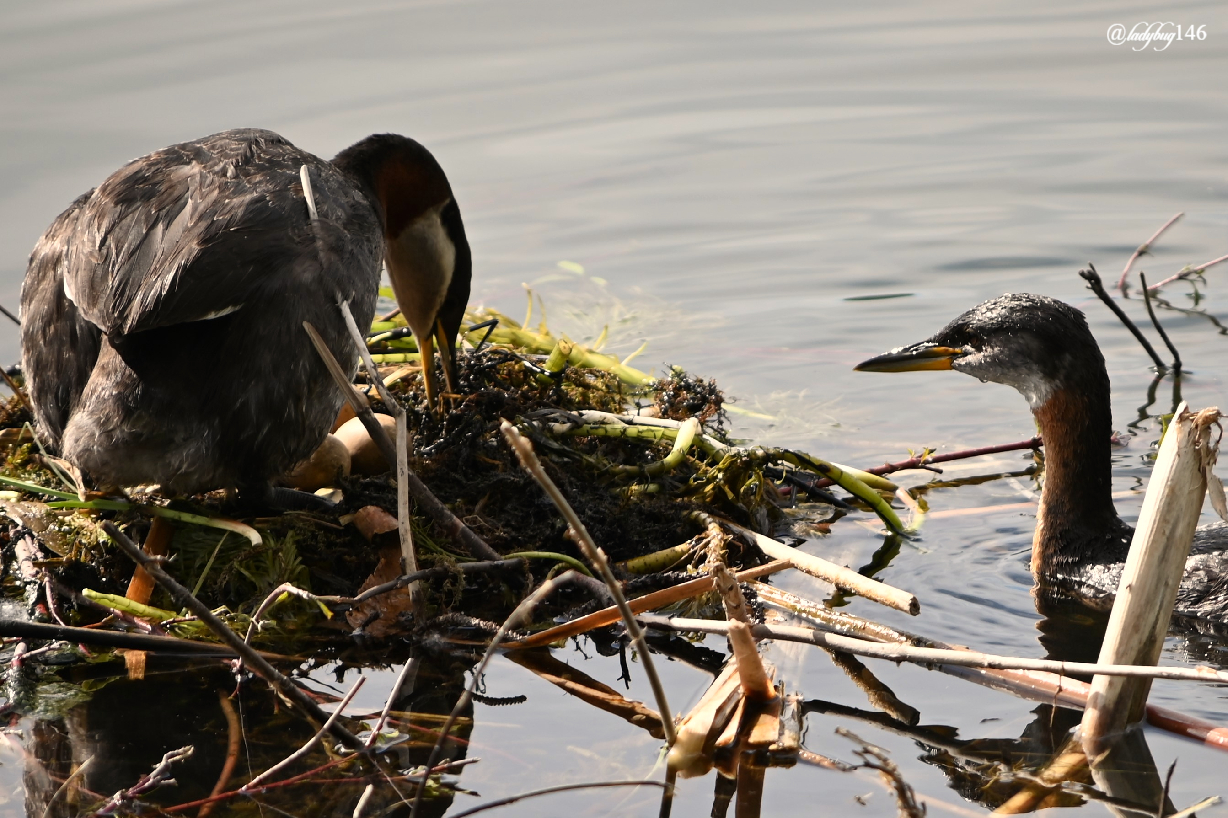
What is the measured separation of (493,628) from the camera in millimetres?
4105

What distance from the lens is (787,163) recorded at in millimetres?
9758

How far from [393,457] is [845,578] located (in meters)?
1.39

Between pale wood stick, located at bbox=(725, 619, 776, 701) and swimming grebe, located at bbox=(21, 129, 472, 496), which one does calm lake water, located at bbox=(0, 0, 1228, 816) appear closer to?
pale wood stick, located at bbox=(725, 619, 776, 701)

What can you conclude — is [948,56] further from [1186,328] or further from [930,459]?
[930,459]

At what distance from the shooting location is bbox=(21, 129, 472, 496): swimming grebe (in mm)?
3963

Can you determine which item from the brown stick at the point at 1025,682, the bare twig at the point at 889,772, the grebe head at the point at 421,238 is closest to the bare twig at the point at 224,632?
the bare twig at the point at 889,772

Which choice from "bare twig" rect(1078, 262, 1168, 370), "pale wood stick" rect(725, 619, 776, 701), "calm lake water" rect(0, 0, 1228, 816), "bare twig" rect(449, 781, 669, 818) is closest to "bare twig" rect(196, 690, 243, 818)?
"bare twig" rect(449, 781, 669, 818)

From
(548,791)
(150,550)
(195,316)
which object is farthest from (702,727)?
(150,550)

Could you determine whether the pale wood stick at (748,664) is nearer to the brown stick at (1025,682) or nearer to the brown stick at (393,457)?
the brown stick at (1025,682)

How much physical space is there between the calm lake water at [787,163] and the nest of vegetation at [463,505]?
1.96ft

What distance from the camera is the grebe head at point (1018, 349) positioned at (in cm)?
506

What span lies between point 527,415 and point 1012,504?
80.7 inches

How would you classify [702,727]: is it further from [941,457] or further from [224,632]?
[941,457]

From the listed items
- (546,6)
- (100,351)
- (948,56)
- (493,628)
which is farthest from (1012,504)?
(546,6)
